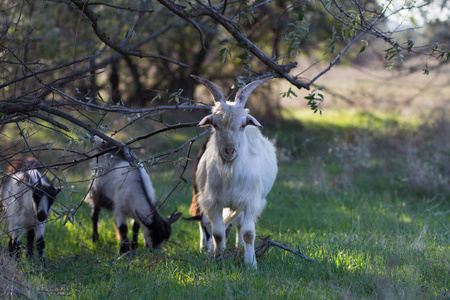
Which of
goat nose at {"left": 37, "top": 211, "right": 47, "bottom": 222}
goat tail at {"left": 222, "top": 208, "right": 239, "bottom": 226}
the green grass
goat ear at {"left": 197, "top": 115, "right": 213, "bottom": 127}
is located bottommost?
the green grass

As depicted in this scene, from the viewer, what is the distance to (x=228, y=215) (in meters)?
5.77

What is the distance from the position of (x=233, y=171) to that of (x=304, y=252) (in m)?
1.16

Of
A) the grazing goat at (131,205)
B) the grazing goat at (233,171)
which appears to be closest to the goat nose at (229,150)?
the grazing goat at (233,171)

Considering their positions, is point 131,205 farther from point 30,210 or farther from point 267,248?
point 267,248

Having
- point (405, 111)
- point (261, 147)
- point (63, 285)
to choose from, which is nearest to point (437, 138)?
point (405, 111)

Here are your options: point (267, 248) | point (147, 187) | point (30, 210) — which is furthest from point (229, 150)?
point (30, 210)

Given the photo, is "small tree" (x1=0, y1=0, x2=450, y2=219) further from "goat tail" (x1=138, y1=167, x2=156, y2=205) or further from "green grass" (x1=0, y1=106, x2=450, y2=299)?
"green grass" (x1=0, y1=106, x2=450, y2=299)

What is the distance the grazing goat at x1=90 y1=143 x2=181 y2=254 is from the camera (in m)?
6.38

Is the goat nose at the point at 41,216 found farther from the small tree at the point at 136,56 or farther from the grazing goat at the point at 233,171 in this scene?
the grazing goat at the point at 233,171

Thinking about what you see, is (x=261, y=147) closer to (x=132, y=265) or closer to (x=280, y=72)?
(x=280, y=72)

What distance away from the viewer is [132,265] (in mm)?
5223

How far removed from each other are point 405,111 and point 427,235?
34.2 feet

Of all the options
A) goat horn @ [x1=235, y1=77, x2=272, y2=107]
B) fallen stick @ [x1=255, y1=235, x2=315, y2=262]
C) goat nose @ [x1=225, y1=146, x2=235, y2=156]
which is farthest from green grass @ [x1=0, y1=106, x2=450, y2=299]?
goat horn @ [x1=235, y1=77, x2=272, y2=107]

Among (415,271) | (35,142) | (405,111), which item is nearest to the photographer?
(415,271)
